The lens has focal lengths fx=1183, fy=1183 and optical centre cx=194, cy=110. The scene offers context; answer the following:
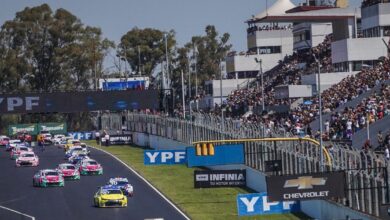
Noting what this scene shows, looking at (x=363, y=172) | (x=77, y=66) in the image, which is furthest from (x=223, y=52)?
(x=363, y=172)

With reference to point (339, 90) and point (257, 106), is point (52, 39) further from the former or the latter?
point (339, 90)

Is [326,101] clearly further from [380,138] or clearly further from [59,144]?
[59,144]

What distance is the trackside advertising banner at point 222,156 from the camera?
65875 millimetres

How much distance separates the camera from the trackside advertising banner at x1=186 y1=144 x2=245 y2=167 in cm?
6588

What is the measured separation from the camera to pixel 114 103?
373 feet

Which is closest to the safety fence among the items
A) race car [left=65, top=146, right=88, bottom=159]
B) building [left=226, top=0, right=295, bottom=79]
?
race car [left=65, top=146, right=88, bottom=159]

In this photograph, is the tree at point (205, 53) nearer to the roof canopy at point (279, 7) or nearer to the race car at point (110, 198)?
the roof canopy at point (279, 7)

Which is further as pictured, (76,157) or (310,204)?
→ (76,157)

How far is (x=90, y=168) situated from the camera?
277 ft

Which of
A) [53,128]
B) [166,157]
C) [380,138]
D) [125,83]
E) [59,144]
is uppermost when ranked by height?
[125,83]

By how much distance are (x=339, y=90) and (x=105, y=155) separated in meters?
32.3

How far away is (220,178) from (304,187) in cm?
1790

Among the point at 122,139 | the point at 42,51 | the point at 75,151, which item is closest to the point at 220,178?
the point at 75,151

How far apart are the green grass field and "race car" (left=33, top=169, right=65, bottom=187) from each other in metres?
6.08
